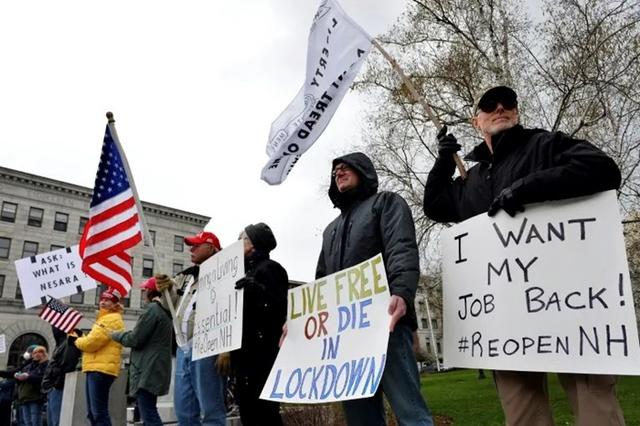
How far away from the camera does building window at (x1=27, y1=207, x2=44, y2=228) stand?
39094mm

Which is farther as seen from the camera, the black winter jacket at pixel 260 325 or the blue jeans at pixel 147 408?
the blue jeans at pixel 147 408

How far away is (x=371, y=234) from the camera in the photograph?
114 inches

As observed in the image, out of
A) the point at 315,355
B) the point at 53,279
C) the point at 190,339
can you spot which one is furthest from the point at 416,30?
the point at 315,355

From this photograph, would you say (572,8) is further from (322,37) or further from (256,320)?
(256,320)

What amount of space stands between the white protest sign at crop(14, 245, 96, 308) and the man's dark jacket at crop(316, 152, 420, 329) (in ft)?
22.9

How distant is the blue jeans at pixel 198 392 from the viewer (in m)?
3.98

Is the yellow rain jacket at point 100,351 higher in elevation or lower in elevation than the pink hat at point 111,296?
lower

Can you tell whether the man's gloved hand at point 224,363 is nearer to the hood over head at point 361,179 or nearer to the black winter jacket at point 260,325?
the black winter jacket at point 260,325

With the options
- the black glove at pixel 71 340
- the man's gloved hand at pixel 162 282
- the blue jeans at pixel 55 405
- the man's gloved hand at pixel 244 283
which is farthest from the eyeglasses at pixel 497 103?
the blue jeans at pixel 55 405

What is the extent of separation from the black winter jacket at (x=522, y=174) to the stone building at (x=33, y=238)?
35637 mm

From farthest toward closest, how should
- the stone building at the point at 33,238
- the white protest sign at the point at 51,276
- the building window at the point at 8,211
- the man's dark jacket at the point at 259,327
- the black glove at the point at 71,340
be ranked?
the building window at the point at 8,211, the stone building at the point at 33,238, the white protest sign at the point at 51,276, the black glove at the point at 71,340, the man's dark jacket at the point at 259,327

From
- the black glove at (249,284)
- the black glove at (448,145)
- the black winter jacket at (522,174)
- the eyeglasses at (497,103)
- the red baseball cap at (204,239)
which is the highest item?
the eyeglasses at (497,103)

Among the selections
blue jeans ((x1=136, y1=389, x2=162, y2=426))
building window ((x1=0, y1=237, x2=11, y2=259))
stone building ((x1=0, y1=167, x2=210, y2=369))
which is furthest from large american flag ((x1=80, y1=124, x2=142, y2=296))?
building window ((x1=0, y1=237, x2=11, y2=259))

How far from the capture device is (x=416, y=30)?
15.1 meters
